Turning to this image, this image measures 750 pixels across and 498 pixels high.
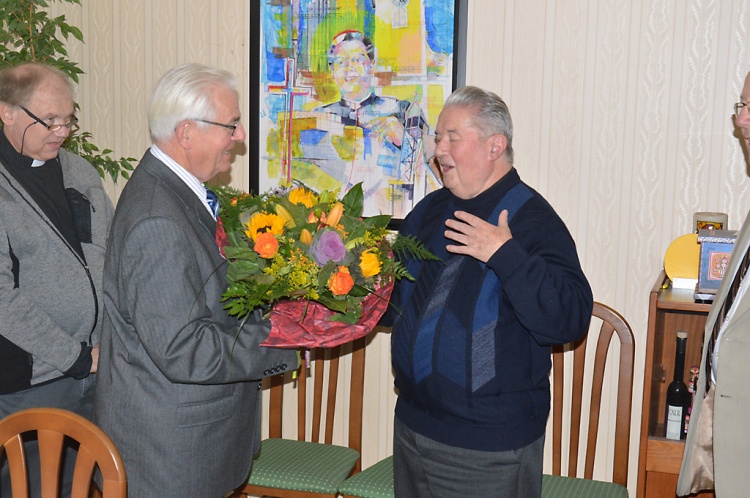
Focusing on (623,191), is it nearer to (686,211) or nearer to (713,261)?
(686,211)

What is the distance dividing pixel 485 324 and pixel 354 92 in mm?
1399

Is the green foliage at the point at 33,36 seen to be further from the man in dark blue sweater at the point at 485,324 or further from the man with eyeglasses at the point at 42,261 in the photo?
the man in dark blue sweater at the point at 485,324

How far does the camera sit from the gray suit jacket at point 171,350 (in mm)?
1834

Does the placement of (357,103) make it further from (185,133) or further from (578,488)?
(578,488)

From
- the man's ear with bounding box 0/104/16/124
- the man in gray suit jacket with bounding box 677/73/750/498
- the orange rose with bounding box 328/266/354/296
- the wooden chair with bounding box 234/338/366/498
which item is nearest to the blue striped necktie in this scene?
the orange rose with bounding box 328/266/354/296

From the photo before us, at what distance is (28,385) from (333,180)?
1.39m

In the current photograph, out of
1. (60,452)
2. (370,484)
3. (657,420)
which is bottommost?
(370,484)

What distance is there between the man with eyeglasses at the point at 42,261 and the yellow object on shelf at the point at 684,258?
1863 mm

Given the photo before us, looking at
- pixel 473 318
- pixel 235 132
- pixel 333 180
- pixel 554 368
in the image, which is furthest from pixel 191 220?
pixel 554 368

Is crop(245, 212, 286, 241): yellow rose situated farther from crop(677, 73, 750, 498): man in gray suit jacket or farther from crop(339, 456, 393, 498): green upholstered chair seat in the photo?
crop(339, 456, 393, 498): green upholstered chair seat

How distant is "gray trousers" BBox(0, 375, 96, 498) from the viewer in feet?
7.79

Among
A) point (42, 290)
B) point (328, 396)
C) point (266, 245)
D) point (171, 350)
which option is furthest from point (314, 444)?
point (266, 245)

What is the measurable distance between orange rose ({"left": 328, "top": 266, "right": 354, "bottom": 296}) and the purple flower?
43mm

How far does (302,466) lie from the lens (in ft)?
9.23
